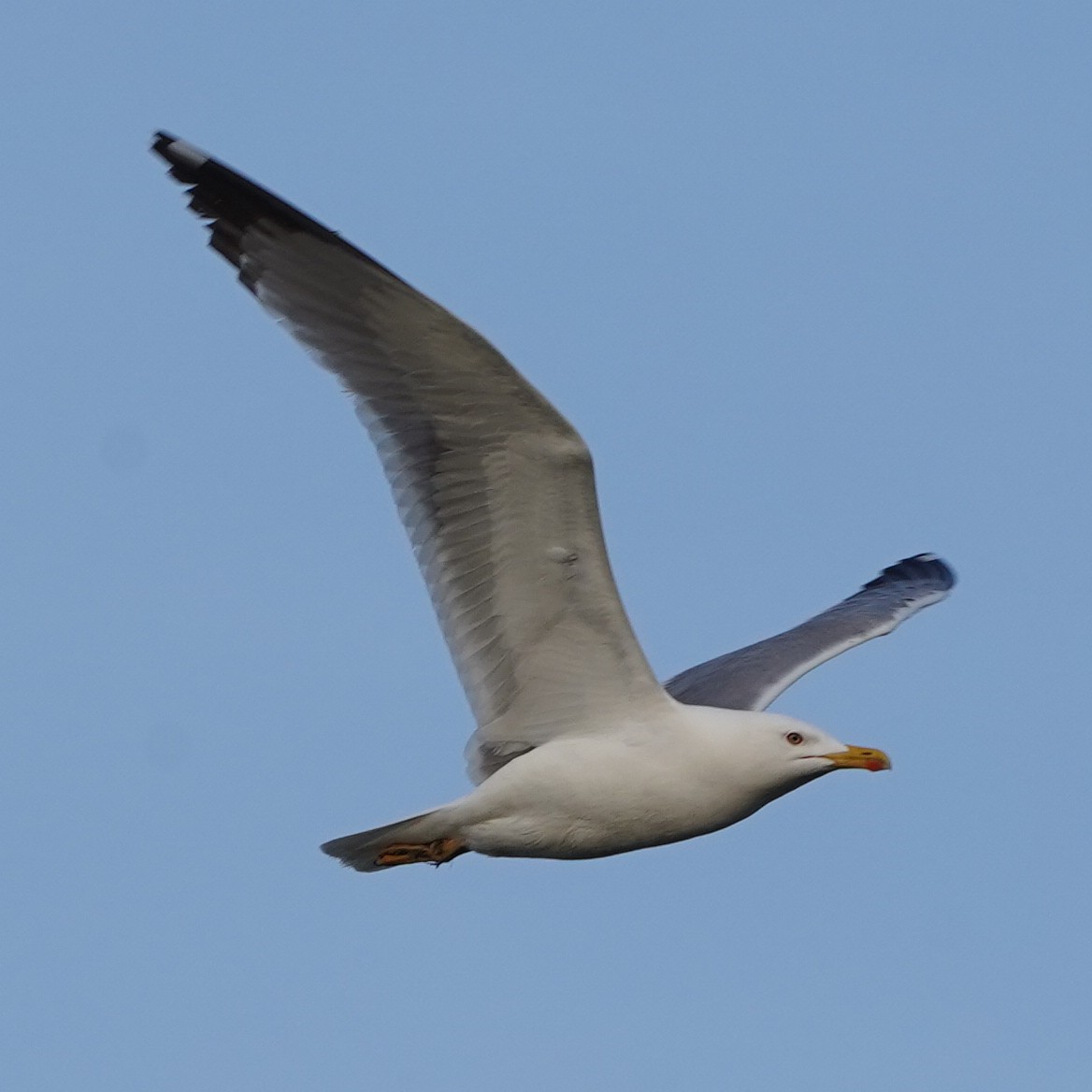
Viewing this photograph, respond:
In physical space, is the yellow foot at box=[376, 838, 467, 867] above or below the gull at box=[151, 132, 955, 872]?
below

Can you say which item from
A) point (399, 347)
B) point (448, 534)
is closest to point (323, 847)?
point (448, 534)

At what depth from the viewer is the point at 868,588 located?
48.8 feet

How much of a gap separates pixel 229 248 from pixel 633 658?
2349 millimetres

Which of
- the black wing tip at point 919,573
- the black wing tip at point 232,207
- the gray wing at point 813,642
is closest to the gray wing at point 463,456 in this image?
the black wing tip at point 232,207

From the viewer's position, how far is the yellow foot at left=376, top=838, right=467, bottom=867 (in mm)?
10164

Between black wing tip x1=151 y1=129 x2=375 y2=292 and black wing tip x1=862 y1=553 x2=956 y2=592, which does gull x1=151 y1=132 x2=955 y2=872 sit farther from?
black wing tip x1=862 y1=553 x2=956 y2=592

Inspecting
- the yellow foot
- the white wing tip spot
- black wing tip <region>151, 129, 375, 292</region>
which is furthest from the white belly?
the white wing tip spot

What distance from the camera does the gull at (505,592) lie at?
365 inches

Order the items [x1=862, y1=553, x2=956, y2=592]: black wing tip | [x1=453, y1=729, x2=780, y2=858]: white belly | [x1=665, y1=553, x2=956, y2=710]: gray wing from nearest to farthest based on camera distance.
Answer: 1. [x1=453, y1=729, x2=780, y2=858]: white belly
2. [x1=665, y1=553, x2=956, y2=710]: gray wing
3. [x1=862, y1=553, x2=956, y2=592]: black wing tip

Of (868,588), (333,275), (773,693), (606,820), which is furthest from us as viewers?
(868,588)

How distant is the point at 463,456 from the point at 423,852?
1825mm

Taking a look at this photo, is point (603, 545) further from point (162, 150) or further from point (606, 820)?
point (162, 150)

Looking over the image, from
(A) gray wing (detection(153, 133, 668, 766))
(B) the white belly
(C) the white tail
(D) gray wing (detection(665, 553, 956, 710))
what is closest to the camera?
(A) gray wing (detection(153, 133, 668, 766))

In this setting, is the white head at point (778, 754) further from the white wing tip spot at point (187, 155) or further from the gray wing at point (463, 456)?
the white wing tip spot at point (187, 155)
